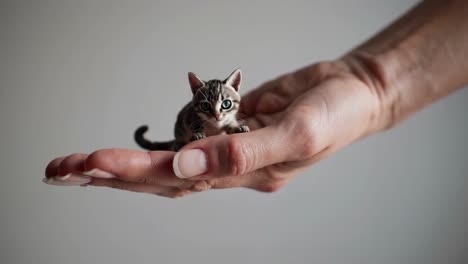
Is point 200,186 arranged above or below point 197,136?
below

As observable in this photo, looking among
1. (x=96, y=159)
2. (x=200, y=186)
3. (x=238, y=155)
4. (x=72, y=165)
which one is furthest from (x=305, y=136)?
(x=72, y=165)

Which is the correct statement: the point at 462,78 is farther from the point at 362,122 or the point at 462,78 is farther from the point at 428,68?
the point at 362,122

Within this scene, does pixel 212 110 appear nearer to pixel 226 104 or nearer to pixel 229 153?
pixel 226 104

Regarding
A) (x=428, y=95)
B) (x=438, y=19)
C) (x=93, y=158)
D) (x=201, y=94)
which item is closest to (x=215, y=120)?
(x=201, y=94)

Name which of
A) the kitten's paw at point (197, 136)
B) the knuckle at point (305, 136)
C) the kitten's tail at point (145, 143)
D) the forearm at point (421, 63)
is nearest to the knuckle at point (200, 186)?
the kitten's paw at point (197, 136)

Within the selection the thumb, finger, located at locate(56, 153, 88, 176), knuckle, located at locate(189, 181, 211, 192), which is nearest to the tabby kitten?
knuckle, located at locate(189, 181, 211, 192)

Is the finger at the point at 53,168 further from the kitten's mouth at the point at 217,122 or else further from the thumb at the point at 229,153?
the kitten's mouth at the point at 217,122
